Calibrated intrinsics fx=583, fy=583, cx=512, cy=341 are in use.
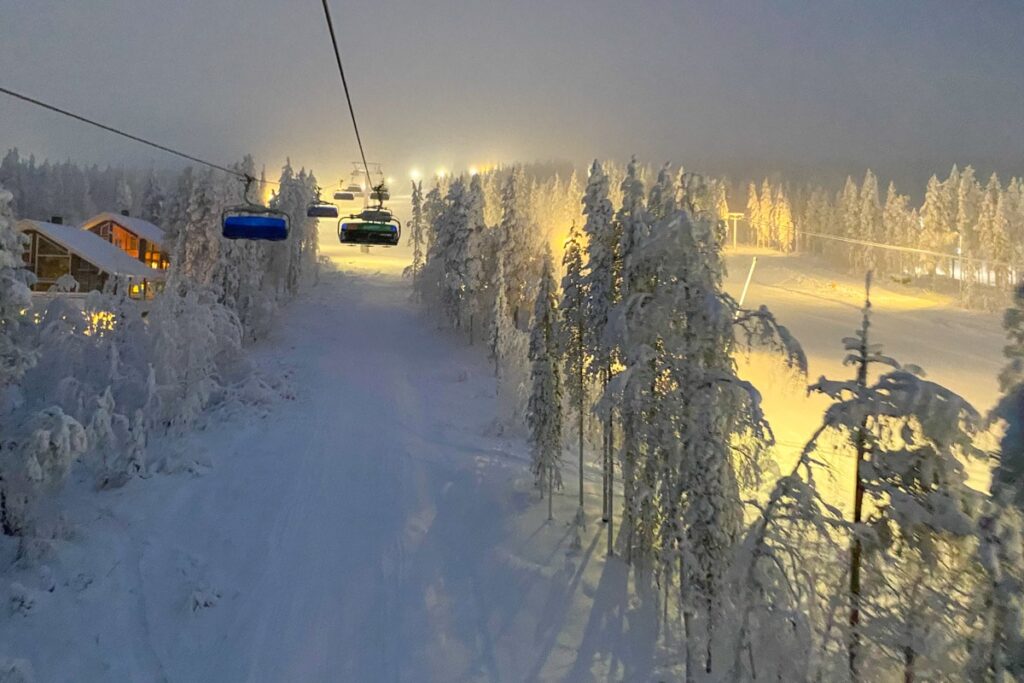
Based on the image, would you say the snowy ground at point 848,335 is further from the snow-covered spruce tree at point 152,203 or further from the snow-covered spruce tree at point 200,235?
the snow-covered spruce tree at point 152,203

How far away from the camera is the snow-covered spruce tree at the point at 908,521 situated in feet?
24.9

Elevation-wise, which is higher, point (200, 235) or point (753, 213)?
point (753, 213)

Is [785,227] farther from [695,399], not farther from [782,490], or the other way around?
[782,490]

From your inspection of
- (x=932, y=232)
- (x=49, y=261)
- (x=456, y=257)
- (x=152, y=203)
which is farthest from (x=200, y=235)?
(x=932, y=232)

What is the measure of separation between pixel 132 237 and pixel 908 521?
58743mm

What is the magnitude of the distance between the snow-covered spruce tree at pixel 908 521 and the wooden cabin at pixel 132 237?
54079mm

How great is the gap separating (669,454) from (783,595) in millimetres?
3778

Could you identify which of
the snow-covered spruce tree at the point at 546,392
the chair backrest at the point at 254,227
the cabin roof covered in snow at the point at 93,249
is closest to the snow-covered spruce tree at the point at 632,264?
the snow-covered spruce tree at the point at 546,392

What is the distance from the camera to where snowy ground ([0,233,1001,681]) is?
44.3ft

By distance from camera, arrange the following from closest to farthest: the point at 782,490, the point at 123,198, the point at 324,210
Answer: the point at 782,490, the point at 324,210, the point at 123,198

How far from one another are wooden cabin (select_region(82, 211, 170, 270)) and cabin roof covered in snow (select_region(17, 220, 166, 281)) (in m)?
3.46

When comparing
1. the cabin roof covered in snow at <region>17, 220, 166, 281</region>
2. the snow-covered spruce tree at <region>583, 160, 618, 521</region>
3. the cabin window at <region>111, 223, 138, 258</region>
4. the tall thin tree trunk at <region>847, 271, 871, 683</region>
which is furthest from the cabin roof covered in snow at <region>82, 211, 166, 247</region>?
the tall thin tree trunk at <region>847, 271, 871, 683</region>

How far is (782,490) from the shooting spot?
8.67 meters

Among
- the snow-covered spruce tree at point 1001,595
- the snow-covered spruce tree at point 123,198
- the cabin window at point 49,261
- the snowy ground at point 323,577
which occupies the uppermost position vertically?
the snow-covered spruce tree at point 123,198
